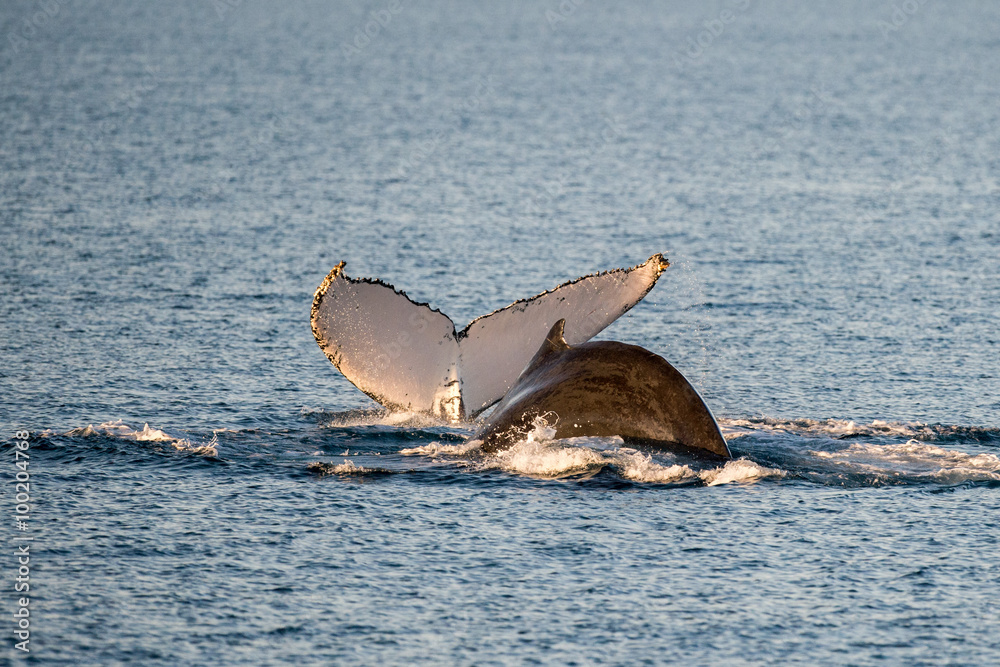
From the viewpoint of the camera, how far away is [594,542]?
10.5 metres

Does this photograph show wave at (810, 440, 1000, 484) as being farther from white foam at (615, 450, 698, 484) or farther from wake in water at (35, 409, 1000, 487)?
white foam at (615, 450, 698, 484)

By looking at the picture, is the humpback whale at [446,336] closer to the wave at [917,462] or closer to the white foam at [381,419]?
the white foam at [381,419]

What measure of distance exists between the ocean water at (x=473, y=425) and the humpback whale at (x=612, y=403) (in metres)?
0.18

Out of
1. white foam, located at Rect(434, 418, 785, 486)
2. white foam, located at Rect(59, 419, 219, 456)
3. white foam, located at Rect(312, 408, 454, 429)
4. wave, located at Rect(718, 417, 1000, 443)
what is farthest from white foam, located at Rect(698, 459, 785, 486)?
white foam, located at Rect(59, 419, 219, 456)

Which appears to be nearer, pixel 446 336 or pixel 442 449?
pixel 442 449

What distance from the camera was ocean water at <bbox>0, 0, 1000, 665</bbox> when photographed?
9.34 metres

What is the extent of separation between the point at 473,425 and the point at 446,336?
0.84 m

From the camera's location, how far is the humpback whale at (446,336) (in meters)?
12.5

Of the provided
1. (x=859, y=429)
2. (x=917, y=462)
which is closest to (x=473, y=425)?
(x=859, y=429)

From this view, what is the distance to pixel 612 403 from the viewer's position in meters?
11.4

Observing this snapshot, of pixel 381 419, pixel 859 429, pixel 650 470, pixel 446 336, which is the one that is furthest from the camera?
pixel 381 419

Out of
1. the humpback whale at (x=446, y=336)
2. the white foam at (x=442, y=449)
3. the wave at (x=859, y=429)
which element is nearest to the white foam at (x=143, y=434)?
the humpback whale at (x=446, y=336)

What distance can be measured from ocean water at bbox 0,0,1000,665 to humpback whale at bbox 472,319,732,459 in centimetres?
18

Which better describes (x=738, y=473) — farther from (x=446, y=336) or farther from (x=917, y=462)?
(x=446, y=336)
